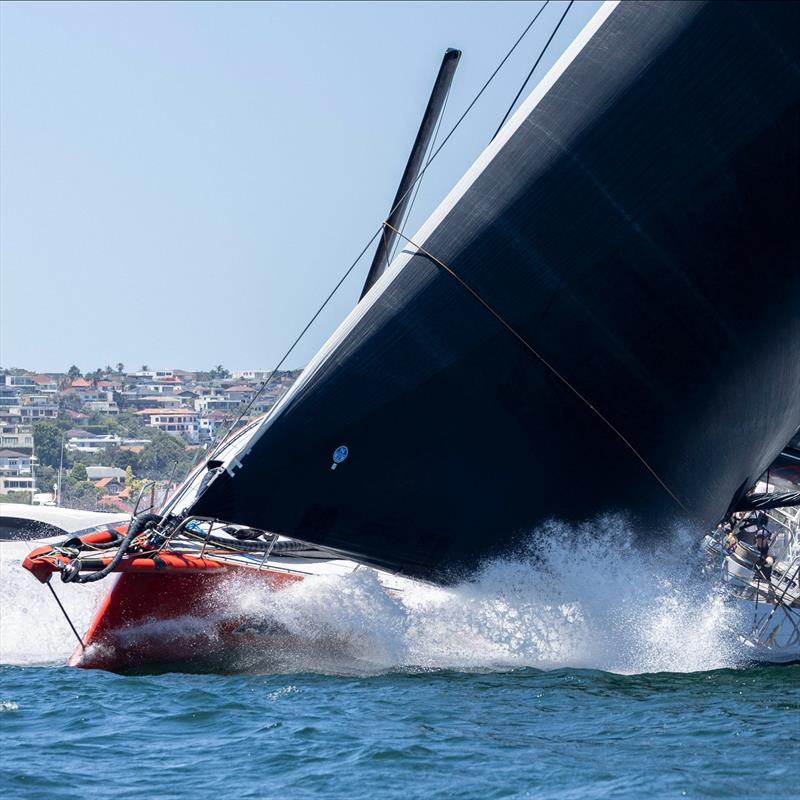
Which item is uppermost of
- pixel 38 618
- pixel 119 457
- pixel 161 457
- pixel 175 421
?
pixel 175 421

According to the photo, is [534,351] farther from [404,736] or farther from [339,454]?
[404,736]

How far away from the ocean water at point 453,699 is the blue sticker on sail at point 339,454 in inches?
53.1

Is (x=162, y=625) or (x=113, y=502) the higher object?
(x=113, y=502)

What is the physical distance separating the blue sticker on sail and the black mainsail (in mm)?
12

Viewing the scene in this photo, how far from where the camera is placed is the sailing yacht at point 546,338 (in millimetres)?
11555

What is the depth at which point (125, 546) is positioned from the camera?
480 inches

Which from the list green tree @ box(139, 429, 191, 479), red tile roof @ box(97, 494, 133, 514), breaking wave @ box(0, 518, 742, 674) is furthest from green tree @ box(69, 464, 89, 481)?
breaking wave @ box(0, 518, 742, 674)

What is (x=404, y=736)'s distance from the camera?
9.30 meters

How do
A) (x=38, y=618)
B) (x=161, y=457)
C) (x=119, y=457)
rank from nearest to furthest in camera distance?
(x=38, y=618) → (x=161, y=457) → (x=119, y=457)

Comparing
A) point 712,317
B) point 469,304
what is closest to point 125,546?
point 469,304

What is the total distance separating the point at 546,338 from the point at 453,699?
3301 millimetres

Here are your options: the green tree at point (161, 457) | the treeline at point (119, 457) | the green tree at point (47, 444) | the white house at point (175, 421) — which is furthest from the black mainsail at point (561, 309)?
the white house at point (175, 421)

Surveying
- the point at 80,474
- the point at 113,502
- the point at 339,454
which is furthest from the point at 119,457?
the point at 339,454

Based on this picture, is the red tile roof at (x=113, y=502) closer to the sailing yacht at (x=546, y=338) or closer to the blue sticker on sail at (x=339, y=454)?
the sailing yacht at (x=546, y=338)
